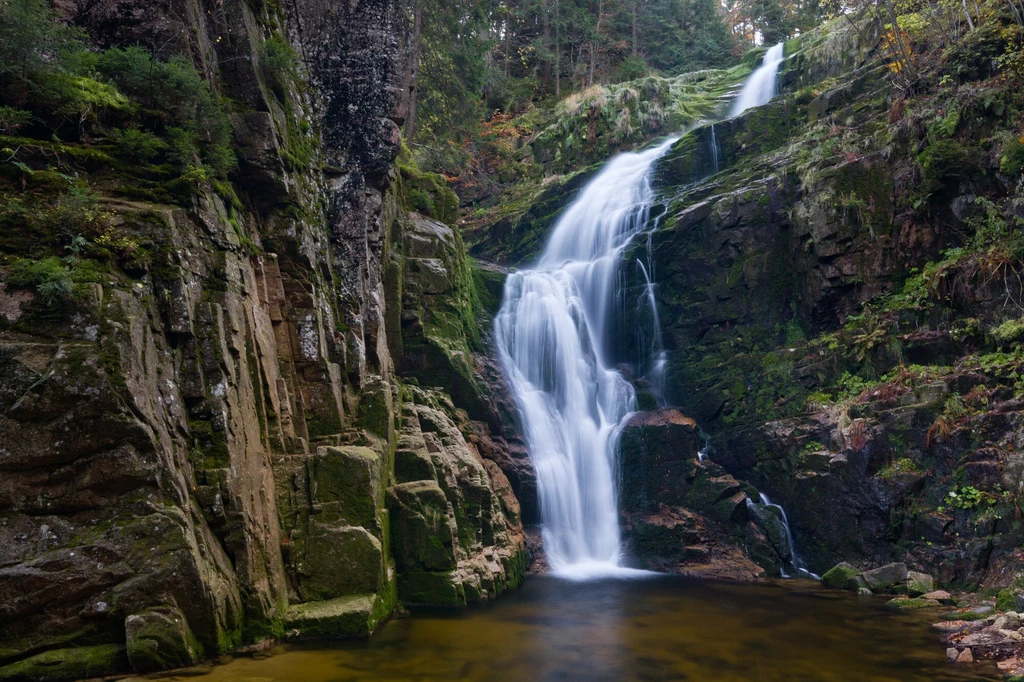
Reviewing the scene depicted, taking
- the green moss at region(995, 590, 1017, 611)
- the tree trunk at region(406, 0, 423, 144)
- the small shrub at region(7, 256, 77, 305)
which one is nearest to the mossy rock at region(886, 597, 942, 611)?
the green moss at region(995, 590, 1017, 611)

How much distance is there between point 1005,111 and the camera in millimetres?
13578

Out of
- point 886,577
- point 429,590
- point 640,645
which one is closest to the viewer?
point 640,645

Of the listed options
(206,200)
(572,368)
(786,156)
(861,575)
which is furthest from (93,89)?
(786,156)

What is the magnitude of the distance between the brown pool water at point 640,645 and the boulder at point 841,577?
14.5 inches

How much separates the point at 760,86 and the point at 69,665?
26.1 metres

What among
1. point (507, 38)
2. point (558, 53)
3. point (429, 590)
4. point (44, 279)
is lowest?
point (429, 590)

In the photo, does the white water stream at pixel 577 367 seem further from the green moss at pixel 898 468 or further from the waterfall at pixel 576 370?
the green moss at pixel 898 468

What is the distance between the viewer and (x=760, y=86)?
987 inches

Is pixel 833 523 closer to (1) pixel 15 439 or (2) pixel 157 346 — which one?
(2) pixel 157 346

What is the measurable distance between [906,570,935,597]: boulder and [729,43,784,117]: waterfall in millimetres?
17566

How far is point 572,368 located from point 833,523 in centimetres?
652

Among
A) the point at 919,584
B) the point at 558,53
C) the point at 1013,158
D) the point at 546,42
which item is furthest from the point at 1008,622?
the point at 546,42

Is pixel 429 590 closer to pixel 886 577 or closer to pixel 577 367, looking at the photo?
pixel 886 577

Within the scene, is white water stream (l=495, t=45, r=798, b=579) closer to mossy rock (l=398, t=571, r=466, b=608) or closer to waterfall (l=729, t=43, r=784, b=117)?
mossy rock (l=398, t=571, r=466, b=608)
